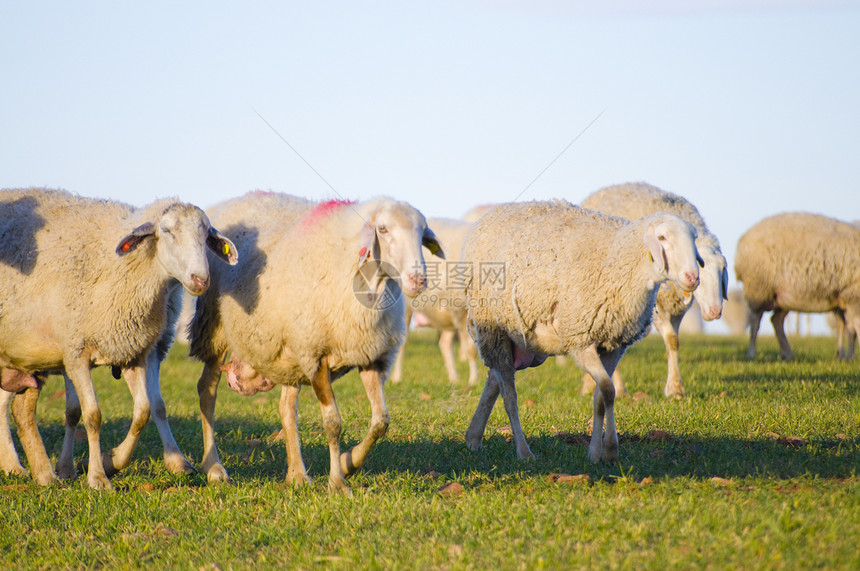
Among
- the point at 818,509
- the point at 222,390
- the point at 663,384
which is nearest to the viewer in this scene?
the point at 818,509

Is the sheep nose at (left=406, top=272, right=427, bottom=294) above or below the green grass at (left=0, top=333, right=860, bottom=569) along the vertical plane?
above

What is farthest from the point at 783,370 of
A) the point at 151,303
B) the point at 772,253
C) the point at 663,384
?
the point at 151,303

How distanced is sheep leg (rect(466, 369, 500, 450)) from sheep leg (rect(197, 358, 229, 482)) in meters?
2.03

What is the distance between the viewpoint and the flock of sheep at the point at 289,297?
549 cm

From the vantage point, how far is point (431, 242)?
5.64m

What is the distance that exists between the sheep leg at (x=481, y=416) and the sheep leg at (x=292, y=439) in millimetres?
1488

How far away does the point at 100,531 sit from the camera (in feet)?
15.5

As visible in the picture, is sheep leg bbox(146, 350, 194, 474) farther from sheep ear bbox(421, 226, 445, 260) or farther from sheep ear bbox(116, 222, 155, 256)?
sheep ear bbox(421, 226, 445, 260)

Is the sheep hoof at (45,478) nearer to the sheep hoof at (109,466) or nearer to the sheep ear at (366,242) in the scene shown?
the sheep hoof at (109,466)

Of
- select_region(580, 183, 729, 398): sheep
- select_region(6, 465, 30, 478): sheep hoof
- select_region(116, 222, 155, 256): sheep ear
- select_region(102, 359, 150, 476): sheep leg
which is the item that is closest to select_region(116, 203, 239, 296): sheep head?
select_region(116, 222, 155, 256): sheep ear

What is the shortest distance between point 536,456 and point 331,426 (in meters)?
1.71

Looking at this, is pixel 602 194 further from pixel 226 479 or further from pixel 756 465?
pixel 226 479

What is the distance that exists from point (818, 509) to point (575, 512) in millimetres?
1231

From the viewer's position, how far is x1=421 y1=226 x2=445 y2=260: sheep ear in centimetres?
555
